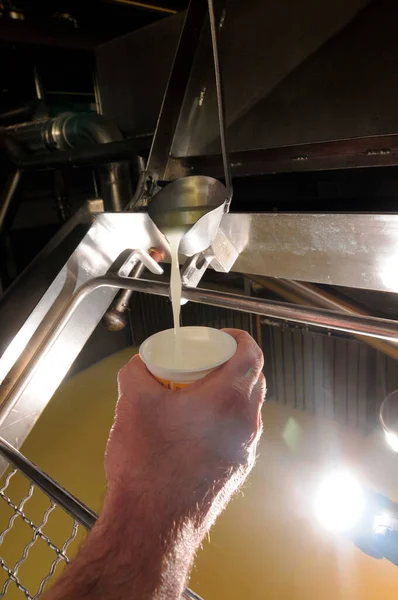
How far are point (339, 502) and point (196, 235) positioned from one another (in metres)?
1.49

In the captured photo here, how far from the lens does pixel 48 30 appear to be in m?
2.12

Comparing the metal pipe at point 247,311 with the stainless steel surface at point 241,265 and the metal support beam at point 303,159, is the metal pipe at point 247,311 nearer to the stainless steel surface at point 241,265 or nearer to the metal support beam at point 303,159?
the stainless steel surface at point 241,265

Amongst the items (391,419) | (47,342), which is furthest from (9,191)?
(391,419)

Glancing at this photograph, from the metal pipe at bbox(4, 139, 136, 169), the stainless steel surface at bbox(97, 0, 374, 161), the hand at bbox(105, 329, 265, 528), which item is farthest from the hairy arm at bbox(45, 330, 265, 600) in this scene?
the metal pipe at bbox(4, 139, 136, 169)

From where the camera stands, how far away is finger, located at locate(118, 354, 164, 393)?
54cm

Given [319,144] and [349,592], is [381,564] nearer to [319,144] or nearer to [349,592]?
[349,592]

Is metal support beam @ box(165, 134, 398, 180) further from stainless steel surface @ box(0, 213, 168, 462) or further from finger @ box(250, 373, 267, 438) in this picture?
finger @ box(250, 373, 267, 438)

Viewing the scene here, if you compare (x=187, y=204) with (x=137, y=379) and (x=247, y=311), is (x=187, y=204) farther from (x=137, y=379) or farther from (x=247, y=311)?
(x=137, y=379)

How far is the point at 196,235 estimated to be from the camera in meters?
0.68

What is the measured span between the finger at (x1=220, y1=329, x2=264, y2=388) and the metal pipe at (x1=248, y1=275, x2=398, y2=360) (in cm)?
63

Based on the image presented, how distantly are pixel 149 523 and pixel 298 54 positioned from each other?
56.5 inches

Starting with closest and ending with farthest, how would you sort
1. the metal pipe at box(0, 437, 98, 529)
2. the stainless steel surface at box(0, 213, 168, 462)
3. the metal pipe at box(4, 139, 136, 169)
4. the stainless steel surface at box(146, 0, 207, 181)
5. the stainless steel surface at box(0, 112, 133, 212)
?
the metal pipe at box(0, 437, 98, 529) → the stainless steel surface at box(0, 213, 168, 462) → the stainless steel surface at box(146, 0, 207, 181) → the metal pipe at box(4, 139, 136, 169) → the stainless steel surface at box(0, 112, 133, 212)

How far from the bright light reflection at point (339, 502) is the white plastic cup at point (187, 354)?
1.33 m


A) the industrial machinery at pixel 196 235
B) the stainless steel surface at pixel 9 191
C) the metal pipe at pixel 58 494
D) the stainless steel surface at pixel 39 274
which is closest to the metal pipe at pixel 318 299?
the industrial machinery at pixel 196 235
